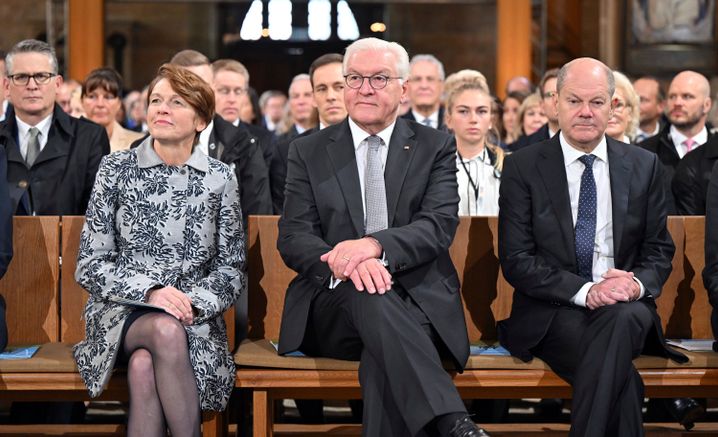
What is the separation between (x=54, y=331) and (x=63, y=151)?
940mm

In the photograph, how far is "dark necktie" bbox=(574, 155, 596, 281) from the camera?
434 cm

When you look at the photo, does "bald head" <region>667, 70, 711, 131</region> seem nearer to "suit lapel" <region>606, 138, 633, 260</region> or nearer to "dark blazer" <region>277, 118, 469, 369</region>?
"suit lapel" <region>606, 138, 633, 260</region>

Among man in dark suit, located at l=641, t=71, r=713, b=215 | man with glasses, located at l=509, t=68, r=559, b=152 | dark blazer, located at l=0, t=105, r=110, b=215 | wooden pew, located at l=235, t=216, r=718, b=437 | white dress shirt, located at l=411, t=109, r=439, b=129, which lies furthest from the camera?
white dress shirt, located at l=411, t=109, r=439, b=129

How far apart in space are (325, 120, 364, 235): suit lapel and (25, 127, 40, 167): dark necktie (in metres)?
1.58

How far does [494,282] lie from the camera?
4.74 m

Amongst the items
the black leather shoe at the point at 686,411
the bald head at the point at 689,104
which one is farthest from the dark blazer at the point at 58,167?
the bald head at the point at 689,104

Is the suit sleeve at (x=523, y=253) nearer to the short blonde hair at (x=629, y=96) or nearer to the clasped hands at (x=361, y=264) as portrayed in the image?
the clasped hands at (x=361, y=264)

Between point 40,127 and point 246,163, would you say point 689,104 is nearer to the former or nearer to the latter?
point 246,163

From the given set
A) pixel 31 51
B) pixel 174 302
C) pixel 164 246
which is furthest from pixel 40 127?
pixel 174 302

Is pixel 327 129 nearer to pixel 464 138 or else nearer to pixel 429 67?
pixel 464 138

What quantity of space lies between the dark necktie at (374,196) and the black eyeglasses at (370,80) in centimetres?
26

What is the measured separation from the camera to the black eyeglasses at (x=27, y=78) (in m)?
5.25

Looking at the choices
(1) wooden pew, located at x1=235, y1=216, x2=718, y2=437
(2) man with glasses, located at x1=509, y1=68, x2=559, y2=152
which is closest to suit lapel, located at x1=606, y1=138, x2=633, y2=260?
(1) wooden pew, located at x1=235, y1=216, x2=718, y2=437

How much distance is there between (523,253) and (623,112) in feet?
5.67
